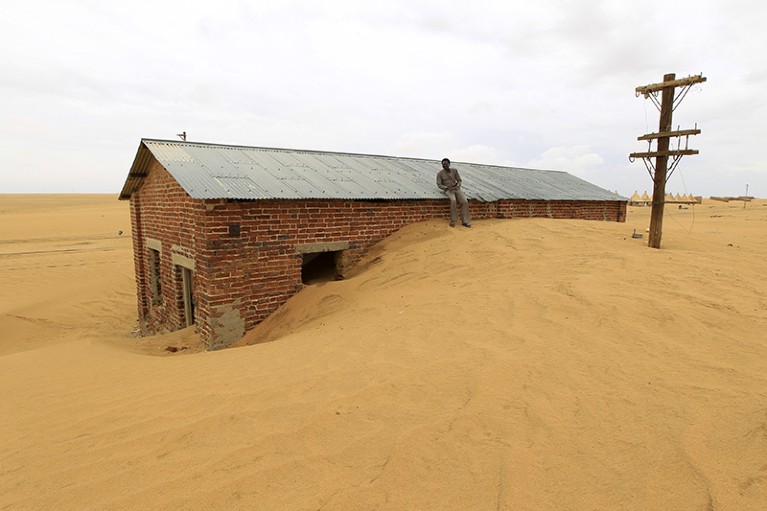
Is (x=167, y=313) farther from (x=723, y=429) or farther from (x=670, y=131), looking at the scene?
(x=670, y=131)

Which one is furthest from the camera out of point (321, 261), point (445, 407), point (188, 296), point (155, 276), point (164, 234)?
point (155, 276)

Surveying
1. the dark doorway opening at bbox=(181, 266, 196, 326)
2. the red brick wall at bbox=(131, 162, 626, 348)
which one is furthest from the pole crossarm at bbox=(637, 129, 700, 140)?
the dark doorway opening at bbox=(181, 266, 196, 326)

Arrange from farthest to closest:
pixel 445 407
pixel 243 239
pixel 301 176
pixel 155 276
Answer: pixel 155 276
pixel 301 176
pixel 243 239
pixel 445 407

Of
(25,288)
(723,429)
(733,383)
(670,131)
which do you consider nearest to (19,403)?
(723,429)

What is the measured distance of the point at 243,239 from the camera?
23.2 feet

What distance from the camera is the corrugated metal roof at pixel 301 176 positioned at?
Answer: 7406 mm

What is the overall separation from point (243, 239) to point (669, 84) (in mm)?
7905

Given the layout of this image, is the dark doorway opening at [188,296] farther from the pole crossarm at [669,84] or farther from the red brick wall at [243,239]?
the pole crossarm at [669,84]

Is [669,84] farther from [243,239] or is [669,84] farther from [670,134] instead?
[243,239]

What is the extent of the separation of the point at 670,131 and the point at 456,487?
7.99 metres

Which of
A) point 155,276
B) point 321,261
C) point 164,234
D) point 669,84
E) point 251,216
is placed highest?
point 669,84

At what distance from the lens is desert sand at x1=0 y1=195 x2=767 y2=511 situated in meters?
2.18

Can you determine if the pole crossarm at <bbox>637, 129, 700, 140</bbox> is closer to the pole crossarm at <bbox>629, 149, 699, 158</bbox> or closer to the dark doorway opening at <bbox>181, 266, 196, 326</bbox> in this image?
the pole crossarm at <bbox>629, 149, 699, 158</bbox>

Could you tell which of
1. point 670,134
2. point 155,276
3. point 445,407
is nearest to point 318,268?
point 155,276
